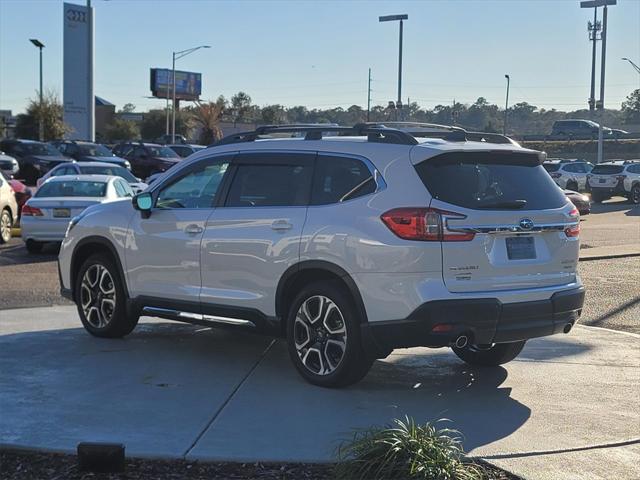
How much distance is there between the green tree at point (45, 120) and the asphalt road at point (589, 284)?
154ft

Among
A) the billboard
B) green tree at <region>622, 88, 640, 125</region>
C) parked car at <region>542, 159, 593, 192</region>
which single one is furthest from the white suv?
green tree at <region>622, 88, 640, 125</region>

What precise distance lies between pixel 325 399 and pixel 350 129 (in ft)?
7.10

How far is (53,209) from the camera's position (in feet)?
50.8

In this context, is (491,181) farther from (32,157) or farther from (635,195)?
(32,157)

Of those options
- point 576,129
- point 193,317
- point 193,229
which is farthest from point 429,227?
point 576,129

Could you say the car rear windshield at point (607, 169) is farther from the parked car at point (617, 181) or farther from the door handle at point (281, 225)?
the door handle at point (281, 225)

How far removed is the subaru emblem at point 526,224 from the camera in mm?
6352

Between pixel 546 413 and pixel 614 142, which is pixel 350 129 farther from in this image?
pixel 614 142

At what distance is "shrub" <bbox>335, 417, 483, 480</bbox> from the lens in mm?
4453

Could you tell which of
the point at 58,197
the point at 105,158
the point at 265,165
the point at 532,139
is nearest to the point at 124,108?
the point at 532,139

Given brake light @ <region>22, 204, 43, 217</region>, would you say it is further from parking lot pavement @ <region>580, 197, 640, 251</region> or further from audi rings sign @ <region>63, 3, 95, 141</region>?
audi rings sign @ <region>63, 3, 95, 141</region>

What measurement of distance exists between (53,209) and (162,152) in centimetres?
2444

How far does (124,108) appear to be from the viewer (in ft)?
499

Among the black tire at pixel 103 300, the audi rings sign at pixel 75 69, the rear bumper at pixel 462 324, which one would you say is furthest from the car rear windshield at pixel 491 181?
the audi rings sign at pixel 75 69
